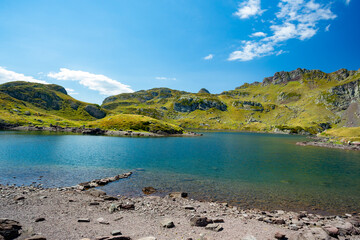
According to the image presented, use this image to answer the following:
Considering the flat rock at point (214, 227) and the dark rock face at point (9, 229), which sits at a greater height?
the dark rock face at point (9, 229)

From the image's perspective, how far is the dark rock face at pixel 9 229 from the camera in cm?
1446

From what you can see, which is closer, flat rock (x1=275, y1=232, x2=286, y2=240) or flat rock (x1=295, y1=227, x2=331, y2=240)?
flat rock (x1=275, y1=232, x2=286, y2=240)

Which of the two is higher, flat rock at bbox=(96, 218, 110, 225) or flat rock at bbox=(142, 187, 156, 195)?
flat rock at bbox=(96, 218, 110, 225)

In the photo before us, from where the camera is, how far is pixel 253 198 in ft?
99.7

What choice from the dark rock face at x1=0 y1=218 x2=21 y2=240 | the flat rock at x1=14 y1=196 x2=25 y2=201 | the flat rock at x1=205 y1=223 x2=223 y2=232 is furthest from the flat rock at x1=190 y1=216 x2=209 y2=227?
the flat rock at x1=14 y1=196 x2=25 y2=201

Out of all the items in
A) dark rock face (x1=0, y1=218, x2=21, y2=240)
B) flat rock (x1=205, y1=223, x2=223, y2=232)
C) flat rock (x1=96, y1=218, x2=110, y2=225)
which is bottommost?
flat rock (x1=96, y1=218, x2=110, y2=225)

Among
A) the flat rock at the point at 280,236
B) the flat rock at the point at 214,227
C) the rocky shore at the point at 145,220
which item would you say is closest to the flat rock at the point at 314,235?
the rocky shore at the point at 145,220

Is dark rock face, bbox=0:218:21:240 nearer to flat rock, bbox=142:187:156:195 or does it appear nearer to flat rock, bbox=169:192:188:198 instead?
flat rock, bbox=142:187:156:195

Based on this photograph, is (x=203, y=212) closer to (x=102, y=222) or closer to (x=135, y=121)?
(x=102, y=222)

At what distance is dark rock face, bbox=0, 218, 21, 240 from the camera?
14.5 m

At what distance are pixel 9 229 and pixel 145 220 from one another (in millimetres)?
11686

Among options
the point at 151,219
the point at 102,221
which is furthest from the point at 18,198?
the point at 151,219

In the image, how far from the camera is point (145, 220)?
66.1 feet

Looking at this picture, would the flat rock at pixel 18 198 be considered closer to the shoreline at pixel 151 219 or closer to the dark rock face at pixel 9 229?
the shoreline at pixel 151 219
